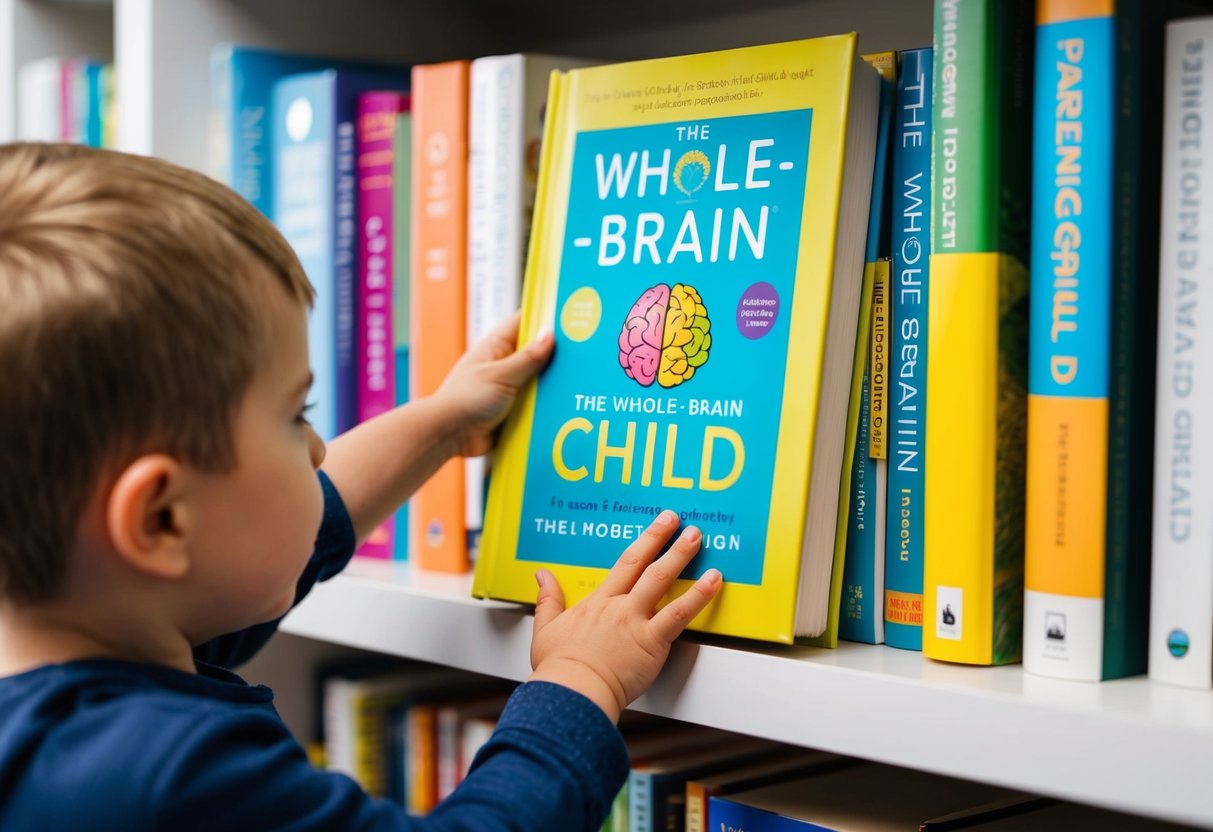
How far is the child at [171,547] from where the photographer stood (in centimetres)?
59

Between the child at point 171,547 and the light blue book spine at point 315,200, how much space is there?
304 mm

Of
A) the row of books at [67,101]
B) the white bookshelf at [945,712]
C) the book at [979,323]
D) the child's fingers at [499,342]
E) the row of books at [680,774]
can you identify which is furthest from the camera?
the row of books at [67,101]

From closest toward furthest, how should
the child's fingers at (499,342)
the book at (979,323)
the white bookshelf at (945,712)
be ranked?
the white bookshelf at (945,712)
the book at (979,323)
the child's fingers at (499,342)

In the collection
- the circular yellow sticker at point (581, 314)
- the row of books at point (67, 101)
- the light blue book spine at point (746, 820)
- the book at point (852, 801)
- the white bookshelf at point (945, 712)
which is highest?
the row of books at point (67, 101)

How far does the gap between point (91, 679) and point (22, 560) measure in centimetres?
7

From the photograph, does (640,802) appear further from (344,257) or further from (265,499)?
(344,257)

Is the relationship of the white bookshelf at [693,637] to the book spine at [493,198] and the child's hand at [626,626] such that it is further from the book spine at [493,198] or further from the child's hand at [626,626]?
the book spine at [493,198]

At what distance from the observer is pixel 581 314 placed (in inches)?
31.1

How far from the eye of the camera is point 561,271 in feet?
2.64

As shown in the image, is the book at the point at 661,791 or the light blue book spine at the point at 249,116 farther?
the light blue book spine at the point at 249,116

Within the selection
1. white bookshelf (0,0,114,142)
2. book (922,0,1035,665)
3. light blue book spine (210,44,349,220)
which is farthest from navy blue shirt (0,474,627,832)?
white bookshelf (0,0,114,142)

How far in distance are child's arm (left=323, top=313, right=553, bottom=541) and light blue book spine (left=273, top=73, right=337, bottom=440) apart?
12 centimetres

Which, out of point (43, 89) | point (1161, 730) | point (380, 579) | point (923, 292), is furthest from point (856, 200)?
point (43, 89)

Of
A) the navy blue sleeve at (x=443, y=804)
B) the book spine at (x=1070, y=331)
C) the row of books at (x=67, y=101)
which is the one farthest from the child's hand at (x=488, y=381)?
the row of books at (x=67, y=101)
